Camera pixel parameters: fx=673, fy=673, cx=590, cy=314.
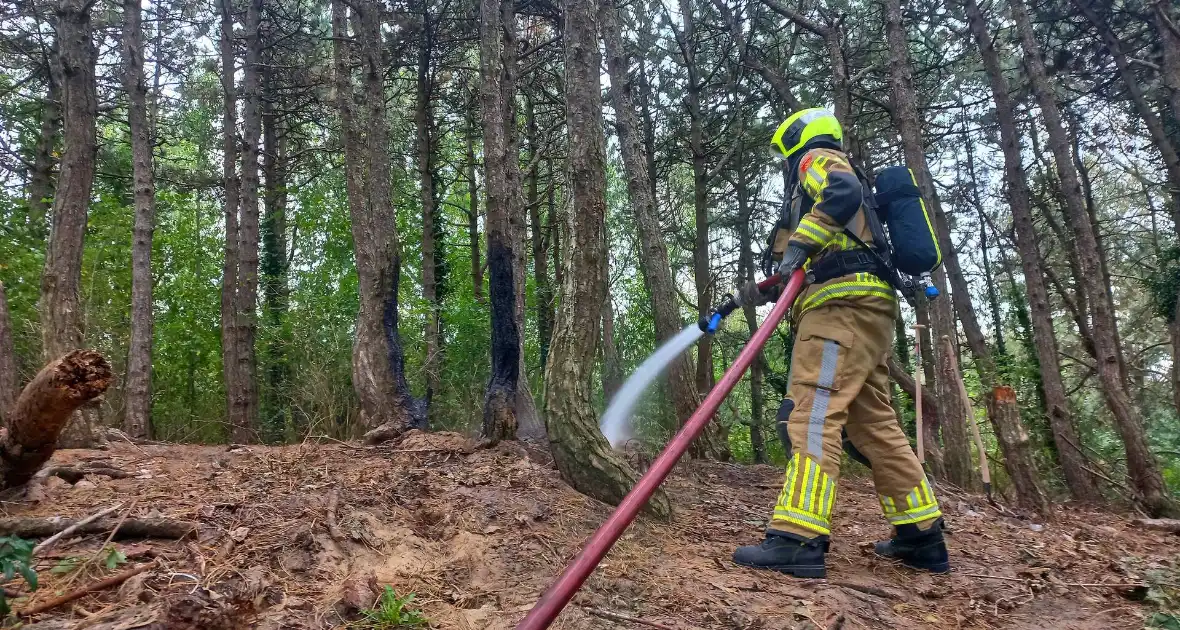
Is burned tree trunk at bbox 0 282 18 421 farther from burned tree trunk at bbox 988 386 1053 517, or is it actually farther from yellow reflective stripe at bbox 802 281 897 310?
burned tree trunk at bbox 988 386 1053 517

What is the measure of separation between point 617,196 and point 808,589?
54.0 feet

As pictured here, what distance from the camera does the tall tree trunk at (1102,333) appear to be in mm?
6539

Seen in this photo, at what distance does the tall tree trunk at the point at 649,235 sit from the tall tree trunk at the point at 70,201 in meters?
4.79

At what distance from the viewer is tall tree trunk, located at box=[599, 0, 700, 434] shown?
22.0 ft

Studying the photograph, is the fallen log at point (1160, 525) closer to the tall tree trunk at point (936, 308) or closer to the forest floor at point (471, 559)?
the forest floor at point (471, 559)

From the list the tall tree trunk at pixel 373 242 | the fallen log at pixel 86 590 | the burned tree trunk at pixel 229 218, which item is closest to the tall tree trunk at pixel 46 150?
the burned tree trunk at pixel 229 218

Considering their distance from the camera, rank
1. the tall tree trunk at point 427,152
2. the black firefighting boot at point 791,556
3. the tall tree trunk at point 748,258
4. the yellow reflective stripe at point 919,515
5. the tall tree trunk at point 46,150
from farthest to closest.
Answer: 1. the tall tree trunk at point 748,258
2. the tall tree trunk at point 46,150
3. the tall tree trunk at point 427,152
4. the yellow reflective stripe at point 919,515
5. the black firefighting boot at point 791,556

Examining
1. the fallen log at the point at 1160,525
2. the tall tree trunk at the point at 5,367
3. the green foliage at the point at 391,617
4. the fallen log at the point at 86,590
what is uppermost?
the tall tree trunk at the point at 5,367

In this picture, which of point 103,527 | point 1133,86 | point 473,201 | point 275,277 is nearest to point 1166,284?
point 1133,86

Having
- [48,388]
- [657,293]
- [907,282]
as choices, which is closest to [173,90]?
[657,293]

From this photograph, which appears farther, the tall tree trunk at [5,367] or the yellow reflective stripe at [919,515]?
the yellow reflective stripe at [919,515]

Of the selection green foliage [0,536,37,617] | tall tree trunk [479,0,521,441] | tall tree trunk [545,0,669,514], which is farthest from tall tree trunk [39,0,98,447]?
tall tree trunk [545,0,669,514]

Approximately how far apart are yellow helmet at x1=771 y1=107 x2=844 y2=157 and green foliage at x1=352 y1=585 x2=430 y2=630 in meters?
3.12

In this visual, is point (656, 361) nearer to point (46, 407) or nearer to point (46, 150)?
point (46, 407)
